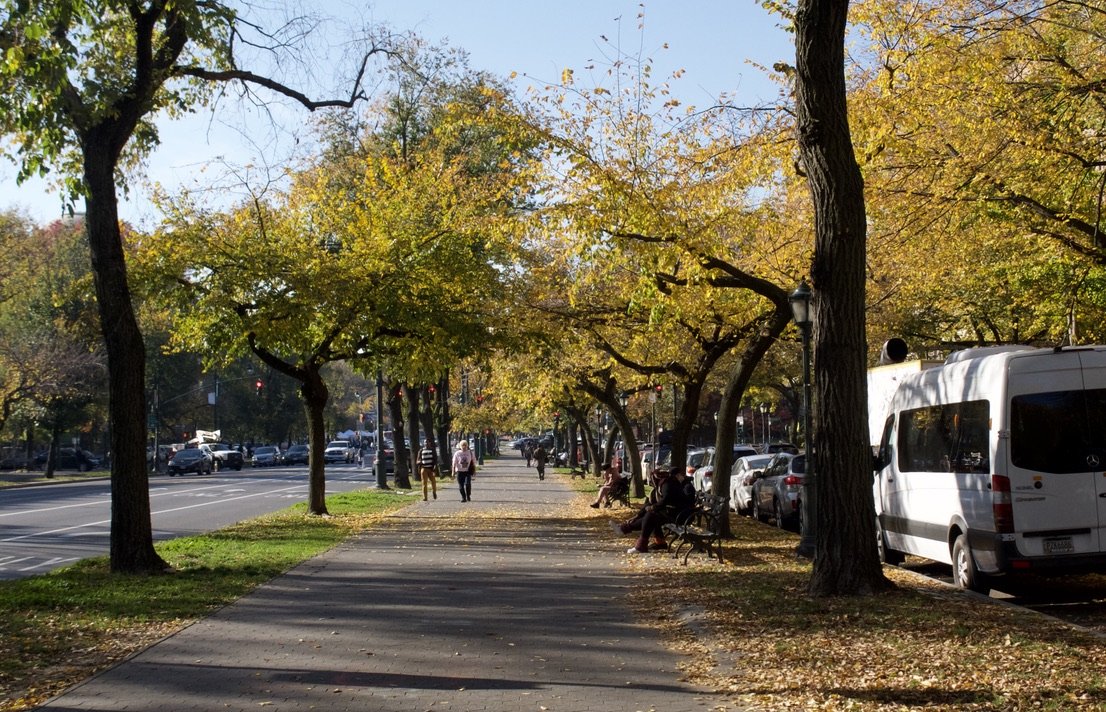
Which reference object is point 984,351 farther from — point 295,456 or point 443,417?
point 295,456

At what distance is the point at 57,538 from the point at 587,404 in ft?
84.8

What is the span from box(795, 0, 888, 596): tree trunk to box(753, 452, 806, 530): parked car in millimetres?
10440

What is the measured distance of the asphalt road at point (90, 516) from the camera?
1838cm

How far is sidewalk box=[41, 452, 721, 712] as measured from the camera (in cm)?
759

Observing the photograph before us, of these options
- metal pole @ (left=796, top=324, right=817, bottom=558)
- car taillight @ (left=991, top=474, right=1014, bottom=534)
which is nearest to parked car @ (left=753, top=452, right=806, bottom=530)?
metal pole @ (left=796, top=324, right=817, bottom=558)

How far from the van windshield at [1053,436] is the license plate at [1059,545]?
0.68 meters

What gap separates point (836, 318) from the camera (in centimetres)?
1108

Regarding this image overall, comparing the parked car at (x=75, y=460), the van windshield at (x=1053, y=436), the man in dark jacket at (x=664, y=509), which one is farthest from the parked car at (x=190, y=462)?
the van windshield at (x=1053, y=436)

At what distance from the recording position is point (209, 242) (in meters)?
21.4

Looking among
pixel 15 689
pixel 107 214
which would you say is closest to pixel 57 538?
pixel 107 214

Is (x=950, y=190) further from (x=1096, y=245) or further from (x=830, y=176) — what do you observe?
(x=830, y=176)

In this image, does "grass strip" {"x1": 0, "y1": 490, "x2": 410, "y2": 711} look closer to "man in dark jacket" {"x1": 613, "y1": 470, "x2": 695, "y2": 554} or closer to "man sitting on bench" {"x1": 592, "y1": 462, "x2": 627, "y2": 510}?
"man in dark jacket" {"x1": 613, "y1": 470, "x2": 695, "y2": 554}

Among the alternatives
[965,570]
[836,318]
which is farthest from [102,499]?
[836,318]

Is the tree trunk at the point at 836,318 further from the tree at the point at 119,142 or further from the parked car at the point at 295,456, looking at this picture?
the parked car at the point at 295,456
